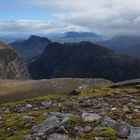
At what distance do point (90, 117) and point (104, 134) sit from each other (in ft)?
8.07

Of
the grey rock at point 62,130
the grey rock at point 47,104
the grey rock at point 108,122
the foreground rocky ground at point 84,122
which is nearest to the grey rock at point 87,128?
the foreground rocky ground at point 84,122

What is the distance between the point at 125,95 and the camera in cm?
2434

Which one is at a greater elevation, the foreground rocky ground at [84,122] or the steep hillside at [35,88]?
the foreground rocky ground at [84,122]

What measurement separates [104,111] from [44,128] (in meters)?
4.10

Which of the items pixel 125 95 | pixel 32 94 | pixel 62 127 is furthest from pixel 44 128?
pixel 32 94

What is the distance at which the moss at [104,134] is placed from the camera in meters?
15.3

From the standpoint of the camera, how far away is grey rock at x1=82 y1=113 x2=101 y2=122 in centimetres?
1761

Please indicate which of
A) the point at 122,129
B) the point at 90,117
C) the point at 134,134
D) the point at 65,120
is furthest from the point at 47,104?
the point at 134,134

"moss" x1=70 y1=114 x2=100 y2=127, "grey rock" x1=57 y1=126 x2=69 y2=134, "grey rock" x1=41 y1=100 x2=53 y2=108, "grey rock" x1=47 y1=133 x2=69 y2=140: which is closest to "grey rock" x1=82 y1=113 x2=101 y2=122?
"moss" x1=70 y1=114 x2=100 y2=127

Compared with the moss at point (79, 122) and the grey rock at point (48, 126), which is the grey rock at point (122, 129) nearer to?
the moss at point (79, 122)

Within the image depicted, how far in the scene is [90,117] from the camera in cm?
1791

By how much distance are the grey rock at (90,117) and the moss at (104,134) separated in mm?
1640

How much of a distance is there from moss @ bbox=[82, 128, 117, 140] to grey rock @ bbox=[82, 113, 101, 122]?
1.64 metres

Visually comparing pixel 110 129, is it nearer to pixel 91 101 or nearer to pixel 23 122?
pixel 23 122
